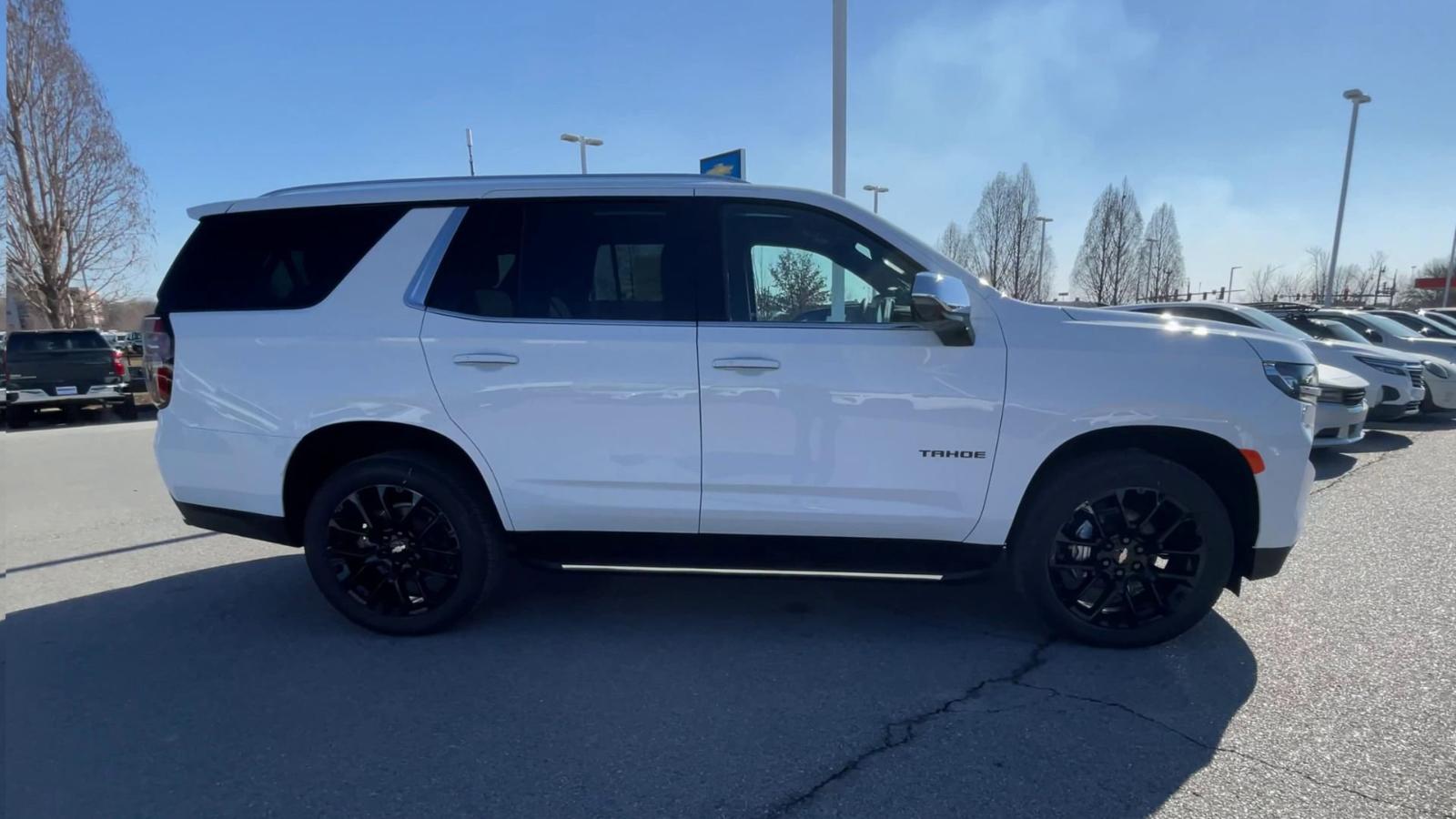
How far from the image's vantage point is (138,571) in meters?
4.82

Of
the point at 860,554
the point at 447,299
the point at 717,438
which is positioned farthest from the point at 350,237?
the point at 860,554

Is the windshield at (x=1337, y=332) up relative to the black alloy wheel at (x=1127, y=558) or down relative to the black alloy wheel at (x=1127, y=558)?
up

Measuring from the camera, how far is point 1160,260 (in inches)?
1543

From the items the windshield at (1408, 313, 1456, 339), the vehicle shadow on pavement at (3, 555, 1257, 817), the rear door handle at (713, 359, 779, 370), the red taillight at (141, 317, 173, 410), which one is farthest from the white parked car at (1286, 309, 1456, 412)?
the red taillight at (141, 317, 173, 410)

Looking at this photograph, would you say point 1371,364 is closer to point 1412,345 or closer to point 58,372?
point 1412,345

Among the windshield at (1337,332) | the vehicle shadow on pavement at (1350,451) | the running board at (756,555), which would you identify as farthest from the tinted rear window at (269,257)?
the windshield at (1337,332)

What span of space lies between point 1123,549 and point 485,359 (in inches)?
116

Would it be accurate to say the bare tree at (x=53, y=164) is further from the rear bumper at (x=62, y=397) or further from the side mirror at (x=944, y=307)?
the side mirror at (x=944, y=307)

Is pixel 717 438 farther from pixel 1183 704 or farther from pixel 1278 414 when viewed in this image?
pixel 1278 414

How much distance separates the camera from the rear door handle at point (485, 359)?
3414 mm

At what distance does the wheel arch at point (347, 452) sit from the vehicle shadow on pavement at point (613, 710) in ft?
2.15

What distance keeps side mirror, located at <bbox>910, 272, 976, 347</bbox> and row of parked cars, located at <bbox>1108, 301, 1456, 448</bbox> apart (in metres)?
4.52

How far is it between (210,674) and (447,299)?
6.39 ft

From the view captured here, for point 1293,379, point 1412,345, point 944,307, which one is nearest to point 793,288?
point 944,307
